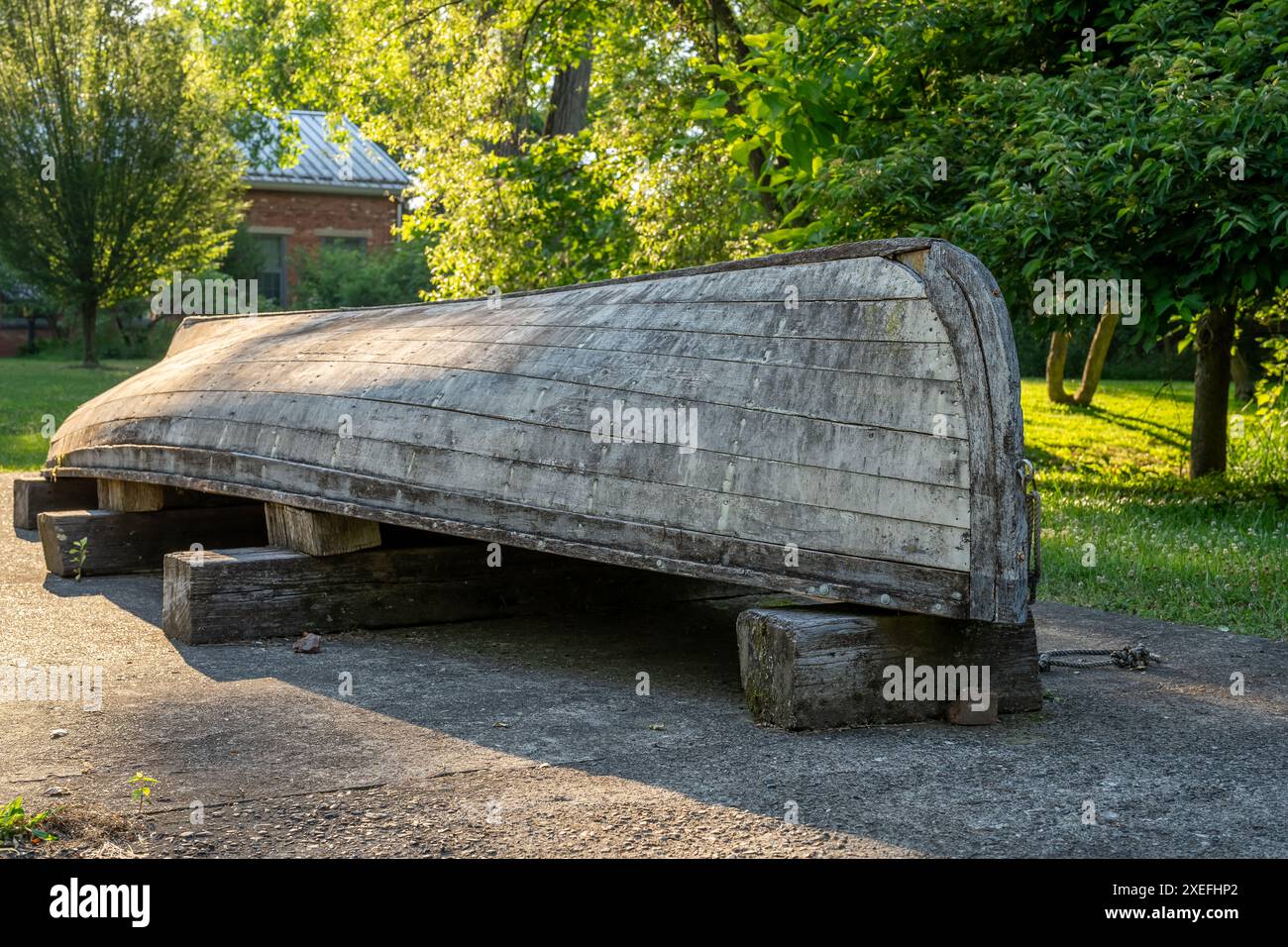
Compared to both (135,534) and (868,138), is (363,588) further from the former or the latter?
(868,138)

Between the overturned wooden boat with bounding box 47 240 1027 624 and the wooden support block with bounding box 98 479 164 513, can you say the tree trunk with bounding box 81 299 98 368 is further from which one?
the overturned wooden boat with bounding box 47 240 1027 624

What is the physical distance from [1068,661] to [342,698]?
2.66 meters

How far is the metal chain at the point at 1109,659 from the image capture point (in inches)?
193

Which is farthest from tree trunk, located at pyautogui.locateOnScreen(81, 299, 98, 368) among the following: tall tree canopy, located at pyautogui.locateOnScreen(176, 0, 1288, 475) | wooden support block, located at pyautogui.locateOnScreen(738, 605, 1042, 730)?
wooden support block, located at pyautogui.locateOnScreen(738, 605, 1042, 730)

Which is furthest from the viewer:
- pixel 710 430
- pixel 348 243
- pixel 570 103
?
pixel 348 243

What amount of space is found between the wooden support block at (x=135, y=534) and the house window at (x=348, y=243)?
24578 mm

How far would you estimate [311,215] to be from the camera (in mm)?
30453

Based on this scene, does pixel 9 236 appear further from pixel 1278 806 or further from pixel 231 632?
pixel 1278 806

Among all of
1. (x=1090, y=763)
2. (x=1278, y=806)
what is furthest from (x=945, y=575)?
(x=1278, y=806)

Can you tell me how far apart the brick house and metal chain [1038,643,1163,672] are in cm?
2613

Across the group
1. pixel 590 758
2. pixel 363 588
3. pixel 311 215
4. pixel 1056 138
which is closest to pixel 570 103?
pixel 1056 138

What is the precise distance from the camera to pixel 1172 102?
7.80 meters

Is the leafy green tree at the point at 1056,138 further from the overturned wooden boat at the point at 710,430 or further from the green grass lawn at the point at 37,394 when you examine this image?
the green grass lawn at the point at 37,394

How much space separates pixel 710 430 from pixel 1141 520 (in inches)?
215
